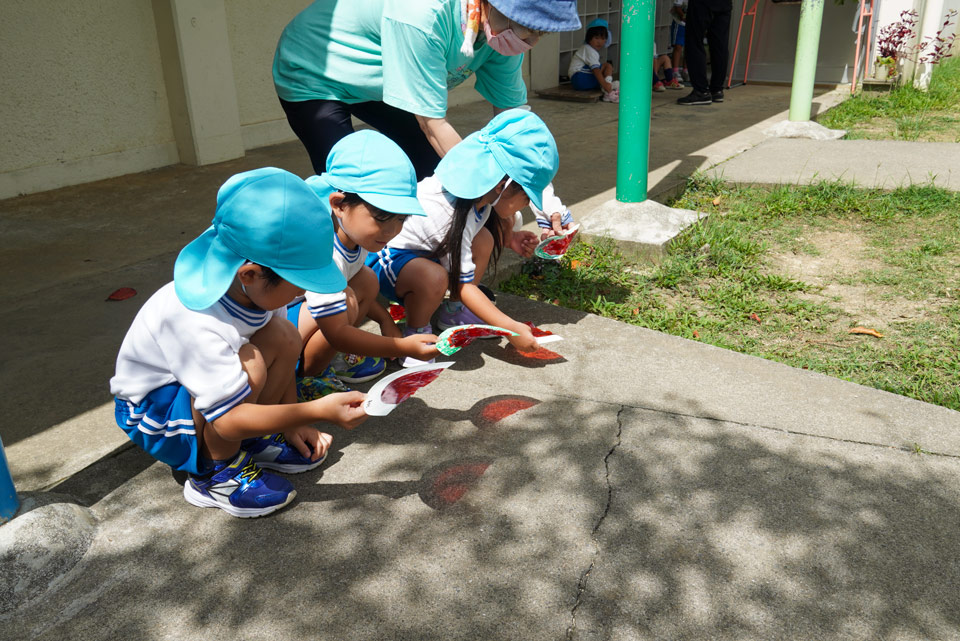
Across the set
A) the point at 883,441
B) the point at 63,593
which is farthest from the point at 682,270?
the point at 63,593

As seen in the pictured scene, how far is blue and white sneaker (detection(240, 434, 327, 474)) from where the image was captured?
2340 millimetres

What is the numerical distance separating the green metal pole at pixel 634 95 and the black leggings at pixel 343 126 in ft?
4.15

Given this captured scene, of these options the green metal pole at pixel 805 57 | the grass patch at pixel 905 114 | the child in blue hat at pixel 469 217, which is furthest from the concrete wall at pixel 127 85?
the grass patch at pixel 905 114

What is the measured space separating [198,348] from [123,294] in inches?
70.9

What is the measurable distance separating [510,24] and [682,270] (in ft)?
5.54

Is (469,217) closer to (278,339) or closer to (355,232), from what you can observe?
(355,232)

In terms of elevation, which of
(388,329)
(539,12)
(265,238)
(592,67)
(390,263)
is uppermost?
(539,12)

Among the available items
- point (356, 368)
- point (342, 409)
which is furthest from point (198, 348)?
point (356, 368)

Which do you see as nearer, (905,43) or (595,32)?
(905,43)

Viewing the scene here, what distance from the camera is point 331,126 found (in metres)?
3.08

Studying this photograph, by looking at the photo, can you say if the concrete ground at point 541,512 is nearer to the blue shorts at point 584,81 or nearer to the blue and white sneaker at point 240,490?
the blue and white sneaker at point 240,490

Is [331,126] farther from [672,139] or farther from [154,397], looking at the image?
[672,139]

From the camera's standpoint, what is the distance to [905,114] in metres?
7.74

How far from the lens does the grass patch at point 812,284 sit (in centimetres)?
320
